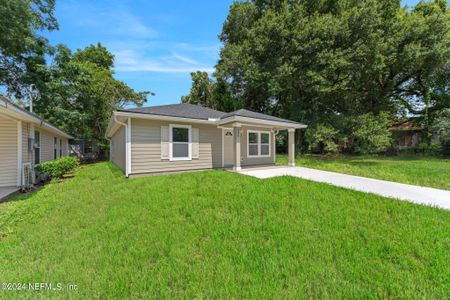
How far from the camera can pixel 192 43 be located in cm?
1102

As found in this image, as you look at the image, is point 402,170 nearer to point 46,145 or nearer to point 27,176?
point 27,176

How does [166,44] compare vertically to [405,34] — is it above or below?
below

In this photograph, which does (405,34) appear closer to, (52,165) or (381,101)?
(381,101)

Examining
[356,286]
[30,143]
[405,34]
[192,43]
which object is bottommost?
[356,286]

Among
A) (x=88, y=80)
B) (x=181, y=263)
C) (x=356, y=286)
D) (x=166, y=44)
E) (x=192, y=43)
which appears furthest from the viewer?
(x=88, y=80)

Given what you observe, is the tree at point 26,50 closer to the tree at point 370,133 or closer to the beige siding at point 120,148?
the beige siding at point 120,148

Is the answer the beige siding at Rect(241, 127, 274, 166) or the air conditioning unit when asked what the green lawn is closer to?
the beige siding at Rect(241, 127, 274, 166)

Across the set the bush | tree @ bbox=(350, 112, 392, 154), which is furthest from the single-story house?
tree @ bbox=(350, 112, 392, 154)

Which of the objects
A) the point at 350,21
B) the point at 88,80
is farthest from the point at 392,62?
the point at 88,80

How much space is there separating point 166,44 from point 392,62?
57.3ft

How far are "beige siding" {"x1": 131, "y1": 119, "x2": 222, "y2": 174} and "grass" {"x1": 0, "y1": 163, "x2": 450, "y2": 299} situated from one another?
2.96m

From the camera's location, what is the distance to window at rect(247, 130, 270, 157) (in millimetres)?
10641

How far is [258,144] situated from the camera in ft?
35.7

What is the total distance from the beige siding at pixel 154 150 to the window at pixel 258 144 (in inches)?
100.0
